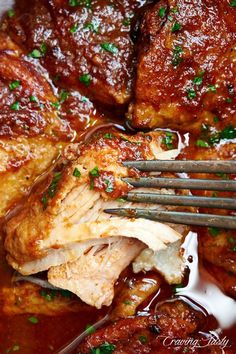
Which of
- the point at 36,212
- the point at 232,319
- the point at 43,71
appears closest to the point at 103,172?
the point at 36,212

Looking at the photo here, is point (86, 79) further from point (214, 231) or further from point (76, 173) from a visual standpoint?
point (214, 231)

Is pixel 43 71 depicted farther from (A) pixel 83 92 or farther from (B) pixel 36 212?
(B) pixel 36 212

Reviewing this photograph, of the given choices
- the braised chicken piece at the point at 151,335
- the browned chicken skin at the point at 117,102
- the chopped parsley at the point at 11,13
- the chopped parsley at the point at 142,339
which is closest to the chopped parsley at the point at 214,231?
the browned chicken skin at the point at 117,102

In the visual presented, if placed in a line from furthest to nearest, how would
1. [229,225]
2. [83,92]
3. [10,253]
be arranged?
[83,92] → [10,253] → [229,225]

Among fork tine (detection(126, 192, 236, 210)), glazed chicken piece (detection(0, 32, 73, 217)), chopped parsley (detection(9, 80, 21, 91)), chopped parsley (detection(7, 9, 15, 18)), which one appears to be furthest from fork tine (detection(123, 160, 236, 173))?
chopped parsley (detection(7, 9, 15, 18))

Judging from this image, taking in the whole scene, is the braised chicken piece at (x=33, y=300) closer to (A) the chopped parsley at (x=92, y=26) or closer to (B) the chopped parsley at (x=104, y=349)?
(B) the chopped parsley at (x=104, y=349)

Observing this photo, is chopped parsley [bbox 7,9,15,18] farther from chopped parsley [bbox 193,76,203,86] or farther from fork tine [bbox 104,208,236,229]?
fork tine [bbox 104,208,236,229]
